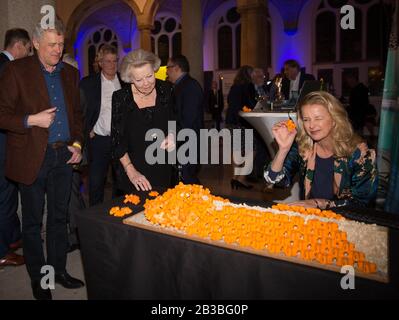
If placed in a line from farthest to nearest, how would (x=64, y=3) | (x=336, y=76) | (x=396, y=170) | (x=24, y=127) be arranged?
(x=64, y=3), (x=336, y=76), (x=396, y=170), (x=24, y=127)

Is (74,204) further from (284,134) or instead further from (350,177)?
(350,177)

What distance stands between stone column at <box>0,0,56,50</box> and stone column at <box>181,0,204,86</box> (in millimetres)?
5912

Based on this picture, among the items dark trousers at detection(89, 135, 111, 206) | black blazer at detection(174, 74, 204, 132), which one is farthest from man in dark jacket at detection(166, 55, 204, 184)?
dark trousers at detection(89, 135, 111, 206)

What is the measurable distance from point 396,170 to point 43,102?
289cm

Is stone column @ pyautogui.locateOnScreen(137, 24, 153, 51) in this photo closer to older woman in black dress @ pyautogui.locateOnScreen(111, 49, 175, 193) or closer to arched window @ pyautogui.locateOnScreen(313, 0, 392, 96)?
arched window @ pyautogui.locateOnScreen(313, 0, 392, 96)

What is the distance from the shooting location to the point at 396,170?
316cm

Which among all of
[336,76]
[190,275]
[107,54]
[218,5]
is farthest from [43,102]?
[218,5]

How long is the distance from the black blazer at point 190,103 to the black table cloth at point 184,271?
2395 mm

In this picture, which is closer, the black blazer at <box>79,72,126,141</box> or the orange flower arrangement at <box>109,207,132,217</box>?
the orange flower arrangement at <box>109,207,132,217</box>

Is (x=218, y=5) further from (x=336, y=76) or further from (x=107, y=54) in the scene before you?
(x=107, y=54)

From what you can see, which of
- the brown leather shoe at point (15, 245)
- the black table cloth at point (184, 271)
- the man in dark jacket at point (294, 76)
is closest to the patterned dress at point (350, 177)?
the black table cloth at point (184, 271)

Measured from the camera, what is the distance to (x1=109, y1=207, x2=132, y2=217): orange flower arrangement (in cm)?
213

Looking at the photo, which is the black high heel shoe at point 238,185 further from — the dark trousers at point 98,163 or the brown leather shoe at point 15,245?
the brown leather shoe at point 15,245

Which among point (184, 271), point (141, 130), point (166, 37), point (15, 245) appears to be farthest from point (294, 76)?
point (166, 37)
